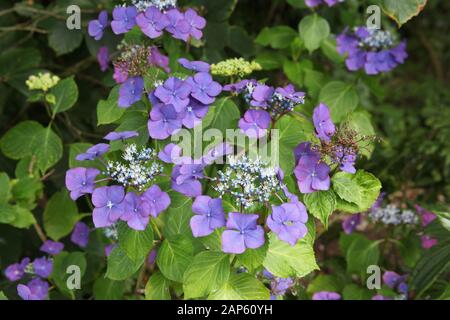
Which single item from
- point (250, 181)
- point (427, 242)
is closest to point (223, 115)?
point (250, 181)

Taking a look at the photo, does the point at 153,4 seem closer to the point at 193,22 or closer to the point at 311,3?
the point at 193,22

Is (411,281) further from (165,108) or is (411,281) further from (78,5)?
(78,5)

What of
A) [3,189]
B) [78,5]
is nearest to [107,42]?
[78,5]

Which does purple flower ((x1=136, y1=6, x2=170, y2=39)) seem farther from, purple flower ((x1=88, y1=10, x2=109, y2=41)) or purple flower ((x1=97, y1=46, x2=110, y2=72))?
purple flower ((x1=97, y1=46, x2=110, y2=72))

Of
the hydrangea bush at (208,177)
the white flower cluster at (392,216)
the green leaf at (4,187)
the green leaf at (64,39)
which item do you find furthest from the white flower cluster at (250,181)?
the green leaf at (64,39)

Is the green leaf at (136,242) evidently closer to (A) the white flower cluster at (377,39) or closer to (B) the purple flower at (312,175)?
(B) the purple flower at (312,175)

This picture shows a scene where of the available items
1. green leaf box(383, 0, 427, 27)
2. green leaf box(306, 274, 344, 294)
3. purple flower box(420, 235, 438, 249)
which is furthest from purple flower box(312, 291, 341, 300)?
green leaf box(383, 0, 427, 27)

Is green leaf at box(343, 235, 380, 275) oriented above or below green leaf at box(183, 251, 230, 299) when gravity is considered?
below
